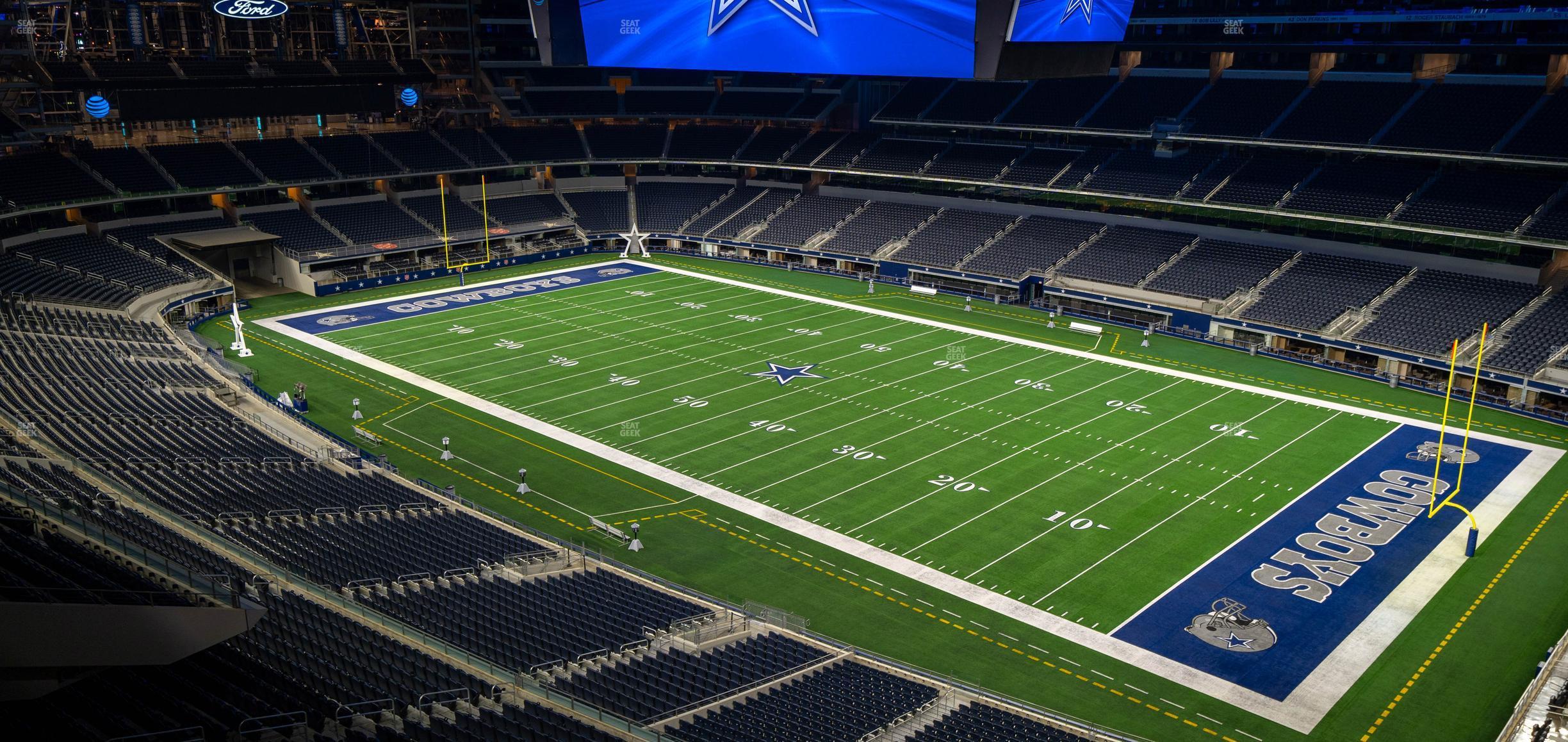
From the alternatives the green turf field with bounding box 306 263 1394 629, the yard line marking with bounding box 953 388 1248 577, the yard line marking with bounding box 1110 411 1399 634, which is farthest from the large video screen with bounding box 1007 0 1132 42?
the yard line marking with bounding box 1110 411 1399 634

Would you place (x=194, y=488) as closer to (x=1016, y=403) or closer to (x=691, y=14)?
(x=1016, y=403)

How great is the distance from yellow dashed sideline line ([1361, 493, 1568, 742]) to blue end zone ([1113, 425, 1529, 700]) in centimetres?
149

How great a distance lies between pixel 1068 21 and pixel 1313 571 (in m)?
24.0

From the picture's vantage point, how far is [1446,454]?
109 ft

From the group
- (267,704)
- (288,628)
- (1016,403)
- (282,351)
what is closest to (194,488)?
(288,628)

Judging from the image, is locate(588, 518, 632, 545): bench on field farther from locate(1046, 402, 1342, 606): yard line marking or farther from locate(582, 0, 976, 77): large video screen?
locate(582, 0, 976, 77): large video screen

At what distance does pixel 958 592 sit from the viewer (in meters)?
25.1

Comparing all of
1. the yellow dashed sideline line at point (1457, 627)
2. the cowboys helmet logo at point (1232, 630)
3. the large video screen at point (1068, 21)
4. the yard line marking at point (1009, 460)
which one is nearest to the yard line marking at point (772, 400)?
the yard line marking at point (1009, 460)

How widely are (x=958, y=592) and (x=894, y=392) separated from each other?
1452cm

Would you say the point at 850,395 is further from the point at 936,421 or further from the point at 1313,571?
the point at 1313,571

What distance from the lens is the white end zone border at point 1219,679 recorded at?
69.7ft

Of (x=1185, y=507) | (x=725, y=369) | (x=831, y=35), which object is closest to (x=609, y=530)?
(x=725, y=369)

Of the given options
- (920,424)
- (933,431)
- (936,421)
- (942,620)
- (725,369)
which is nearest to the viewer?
(942,620)

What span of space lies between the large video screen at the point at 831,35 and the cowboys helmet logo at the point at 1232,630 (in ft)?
79.4
